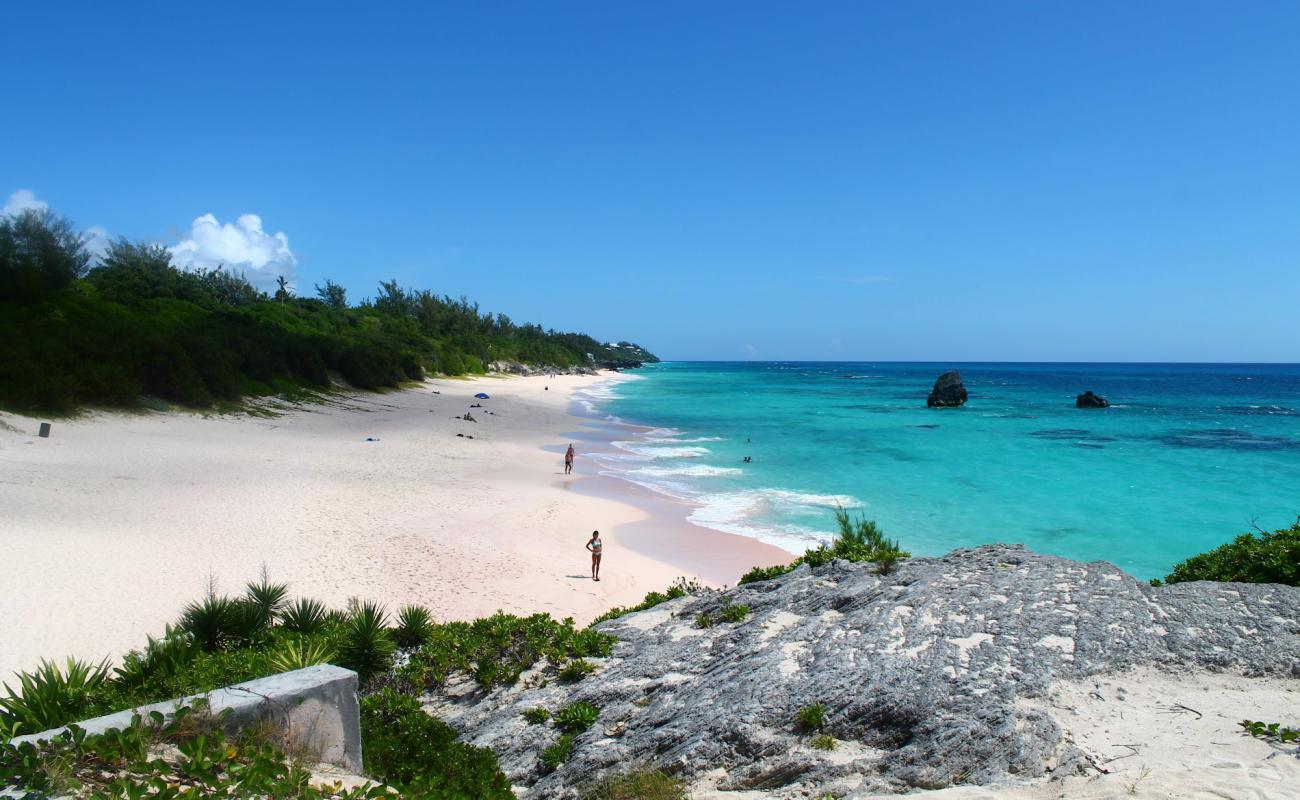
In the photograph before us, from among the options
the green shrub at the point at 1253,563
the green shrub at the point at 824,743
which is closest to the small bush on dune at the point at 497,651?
the green shrub at the point at 824,743

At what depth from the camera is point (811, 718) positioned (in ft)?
17.8

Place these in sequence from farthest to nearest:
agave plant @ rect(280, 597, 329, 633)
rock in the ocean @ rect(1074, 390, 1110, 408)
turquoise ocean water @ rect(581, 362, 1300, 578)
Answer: rock in the ocean @ rect(1074, 390, 1110, 408)
turquoise ocean water @ rect(581, 362, 1300, 578)
agave plant @ rect(280, 597, 329, 633)

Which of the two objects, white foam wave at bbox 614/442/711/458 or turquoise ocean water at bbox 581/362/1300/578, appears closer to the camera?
turquoise ocean water at bbox 581/362/1300/578

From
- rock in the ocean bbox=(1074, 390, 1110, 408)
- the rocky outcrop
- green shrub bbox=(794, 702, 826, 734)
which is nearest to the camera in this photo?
the rocky outcrop

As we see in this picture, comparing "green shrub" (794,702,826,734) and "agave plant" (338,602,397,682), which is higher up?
"green shrub" (794,702,826,734)

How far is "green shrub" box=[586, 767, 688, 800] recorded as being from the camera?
5074 millimetres

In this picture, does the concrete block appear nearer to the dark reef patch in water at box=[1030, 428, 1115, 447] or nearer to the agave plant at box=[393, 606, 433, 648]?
the agave plant at box=[393, 606, 433, 648]

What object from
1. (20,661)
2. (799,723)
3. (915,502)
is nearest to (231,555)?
(20,661)

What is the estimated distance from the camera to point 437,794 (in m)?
4.39

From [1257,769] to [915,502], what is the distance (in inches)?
840

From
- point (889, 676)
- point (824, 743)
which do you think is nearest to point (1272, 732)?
point (889, 676)

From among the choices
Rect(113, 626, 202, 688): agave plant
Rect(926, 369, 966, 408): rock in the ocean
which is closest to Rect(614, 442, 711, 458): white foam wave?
Rect(113, 626, 202, 688): agave plant

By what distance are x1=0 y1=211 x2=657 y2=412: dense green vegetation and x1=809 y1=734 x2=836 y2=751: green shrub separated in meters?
28.2

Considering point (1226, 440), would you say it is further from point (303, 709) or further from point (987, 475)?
point (303, 709)
